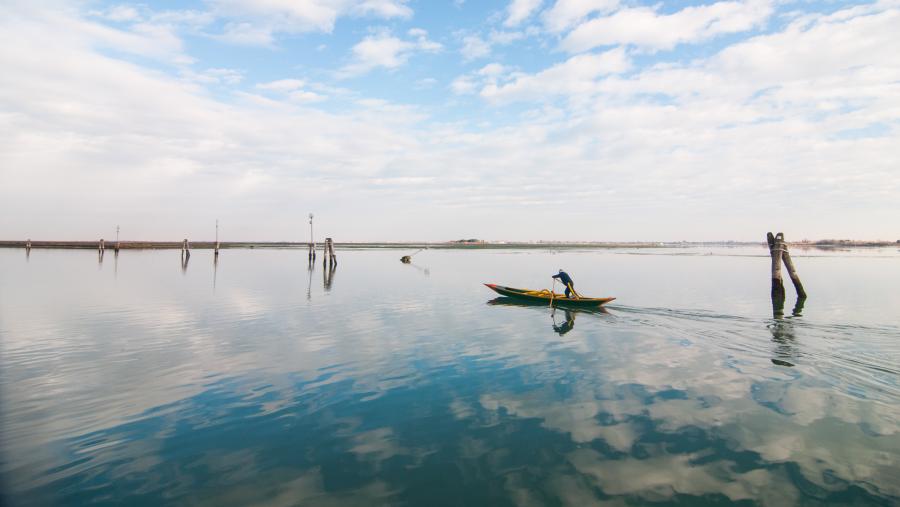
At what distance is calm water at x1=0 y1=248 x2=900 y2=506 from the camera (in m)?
7.02

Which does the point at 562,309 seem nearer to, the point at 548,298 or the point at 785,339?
the point at 548,298

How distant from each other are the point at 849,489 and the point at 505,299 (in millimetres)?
23405

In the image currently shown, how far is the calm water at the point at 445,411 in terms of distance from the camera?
702 cm

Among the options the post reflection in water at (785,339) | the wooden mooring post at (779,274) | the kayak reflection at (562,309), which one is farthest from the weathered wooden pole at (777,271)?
the kayak reflection at (562,309)

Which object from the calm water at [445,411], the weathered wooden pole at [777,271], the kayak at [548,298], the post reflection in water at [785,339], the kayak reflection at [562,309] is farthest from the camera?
the weathered wooden pole at [777,271]

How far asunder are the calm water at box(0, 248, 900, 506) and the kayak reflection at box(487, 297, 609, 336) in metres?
0.34

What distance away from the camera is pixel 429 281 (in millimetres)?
43500

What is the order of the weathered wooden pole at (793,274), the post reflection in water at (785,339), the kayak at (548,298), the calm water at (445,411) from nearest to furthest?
the calm water at (445,411), the post reflection in water at (785,339), the kayak at (548,298), the weathered wooden pole at (793,274)

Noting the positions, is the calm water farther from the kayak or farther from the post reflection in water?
the kayak

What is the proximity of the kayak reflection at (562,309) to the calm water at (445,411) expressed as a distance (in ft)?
1.10

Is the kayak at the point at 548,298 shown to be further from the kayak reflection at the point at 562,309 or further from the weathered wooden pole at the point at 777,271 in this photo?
the weathered wooden pole at the point at 777,271

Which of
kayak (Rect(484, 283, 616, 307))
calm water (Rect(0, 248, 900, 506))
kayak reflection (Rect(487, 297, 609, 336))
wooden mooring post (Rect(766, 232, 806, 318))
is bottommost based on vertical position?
calm water (Rect(0, 248, 900, 506))

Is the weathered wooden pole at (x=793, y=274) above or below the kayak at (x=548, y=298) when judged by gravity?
above

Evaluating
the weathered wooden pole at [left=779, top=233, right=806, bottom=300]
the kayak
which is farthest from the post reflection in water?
the kayak
